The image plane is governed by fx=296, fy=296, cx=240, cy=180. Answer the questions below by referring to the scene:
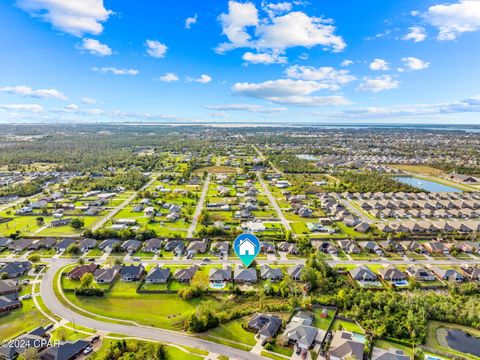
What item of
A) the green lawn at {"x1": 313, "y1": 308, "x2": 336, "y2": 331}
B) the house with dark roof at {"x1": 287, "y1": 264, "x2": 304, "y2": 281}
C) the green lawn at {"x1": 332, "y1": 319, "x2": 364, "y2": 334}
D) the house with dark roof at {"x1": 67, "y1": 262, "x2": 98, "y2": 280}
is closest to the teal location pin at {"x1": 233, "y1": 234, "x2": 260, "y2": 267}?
the house with dark roof at {"x1": 287, "y1": 264, "x2": 304, "y2": 281}

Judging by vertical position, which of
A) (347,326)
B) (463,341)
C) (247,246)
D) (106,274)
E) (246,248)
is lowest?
(463,341)

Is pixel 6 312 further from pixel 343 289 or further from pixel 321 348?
pixel 343 289

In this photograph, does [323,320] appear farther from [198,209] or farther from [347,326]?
[198,209]

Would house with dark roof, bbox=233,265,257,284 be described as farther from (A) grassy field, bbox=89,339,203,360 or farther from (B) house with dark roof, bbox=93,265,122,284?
(B) house with dark roof, bbox=93,265,122,284

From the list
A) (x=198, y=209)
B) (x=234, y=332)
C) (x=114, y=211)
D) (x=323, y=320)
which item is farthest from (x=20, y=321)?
(x=198, y=209)

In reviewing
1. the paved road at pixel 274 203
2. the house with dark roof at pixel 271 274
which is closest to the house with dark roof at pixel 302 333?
Result: the house with dark roof at pixel 271 274
